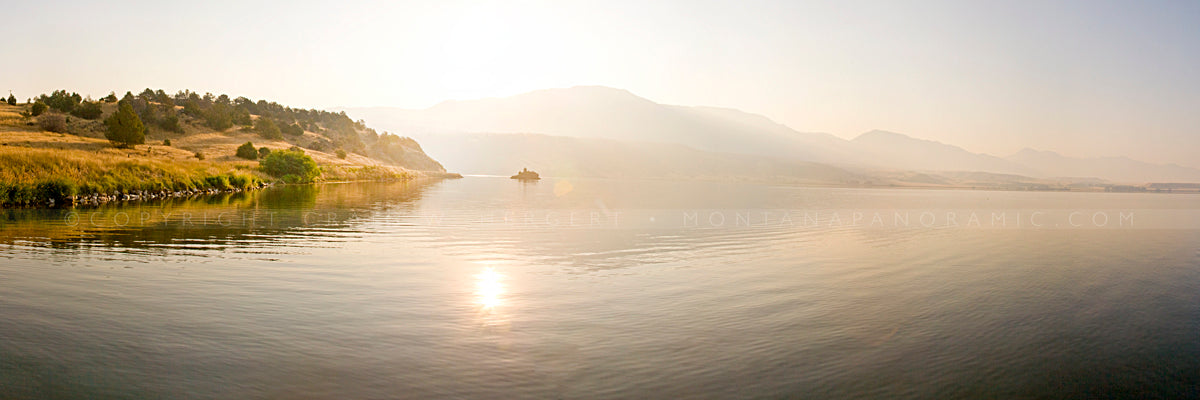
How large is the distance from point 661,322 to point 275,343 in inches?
227

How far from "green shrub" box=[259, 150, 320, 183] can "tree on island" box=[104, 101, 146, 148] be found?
40.8ft

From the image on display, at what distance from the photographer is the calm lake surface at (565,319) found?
762cm

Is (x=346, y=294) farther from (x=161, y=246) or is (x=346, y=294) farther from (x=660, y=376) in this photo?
(x=161, y=246)

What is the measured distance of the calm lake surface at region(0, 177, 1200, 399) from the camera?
7.62 meters

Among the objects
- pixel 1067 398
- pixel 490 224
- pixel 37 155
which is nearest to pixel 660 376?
pixel 1067 398

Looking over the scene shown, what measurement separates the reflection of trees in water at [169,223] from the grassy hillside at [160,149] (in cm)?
447

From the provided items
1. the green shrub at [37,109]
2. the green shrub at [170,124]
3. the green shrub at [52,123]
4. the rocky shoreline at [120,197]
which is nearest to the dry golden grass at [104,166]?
the rocky shoreline at [120,197]

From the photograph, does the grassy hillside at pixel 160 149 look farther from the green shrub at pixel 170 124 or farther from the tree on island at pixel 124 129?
the tree on island at pixel 124 129

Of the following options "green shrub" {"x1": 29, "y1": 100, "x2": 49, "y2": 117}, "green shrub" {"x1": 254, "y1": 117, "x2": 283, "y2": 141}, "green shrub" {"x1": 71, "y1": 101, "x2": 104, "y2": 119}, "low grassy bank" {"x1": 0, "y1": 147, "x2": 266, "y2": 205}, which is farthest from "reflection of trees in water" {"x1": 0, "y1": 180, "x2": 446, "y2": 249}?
"green shrub" {"x1": 254, "y1": 117, "x2": 283, "y2": 141}

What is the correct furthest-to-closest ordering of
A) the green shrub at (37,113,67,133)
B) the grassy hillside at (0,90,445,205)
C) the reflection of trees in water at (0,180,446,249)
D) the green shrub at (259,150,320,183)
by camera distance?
the green shrub at (37,113,67,133), the green shrub at (259,150,320,183), the grassy hillside at (0,90,445,205), the reflection of trees in water at (0,180,446,249)

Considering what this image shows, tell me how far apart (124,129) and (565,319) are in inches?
2958

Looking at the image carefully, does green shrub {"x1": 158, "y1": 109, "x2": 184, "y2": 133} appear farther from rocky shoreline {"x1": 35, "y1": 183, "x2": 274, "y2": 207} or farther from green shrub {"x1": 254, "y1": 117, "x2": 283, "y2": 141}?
rocky shoreline {"x1": 35, "y1": 183, "x2": 274, "y2": 207}

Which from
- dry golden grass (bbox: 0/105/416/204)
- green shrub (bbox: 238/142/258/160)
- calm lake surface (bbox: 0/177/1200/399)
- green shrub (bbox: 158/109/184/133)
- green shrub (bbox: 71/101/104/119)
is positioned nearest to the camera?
calm lake surface (bbox: 0/177/1200/399)

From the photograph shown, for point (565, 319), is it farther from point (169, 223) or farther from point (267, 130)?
point (267, 130)
